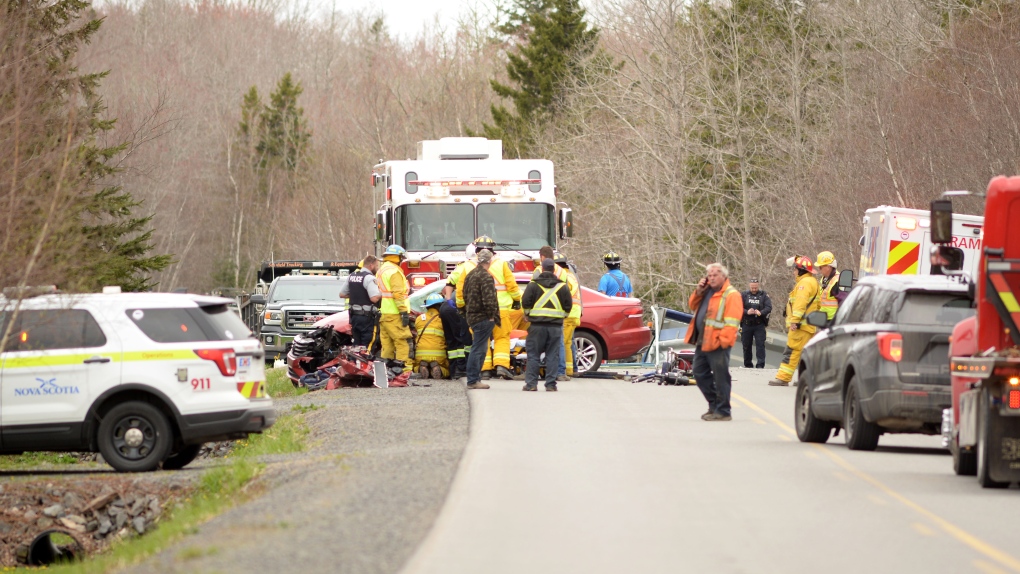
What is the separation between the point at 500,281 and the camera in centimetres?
2041

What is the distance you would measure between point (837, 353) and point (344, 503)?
624cm

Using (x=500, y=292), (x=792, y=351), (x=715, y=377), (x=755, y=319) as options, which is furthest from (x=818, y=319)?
(x=755, y=319)

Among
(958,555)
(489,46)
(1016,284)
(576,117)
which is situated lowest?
(958,555)

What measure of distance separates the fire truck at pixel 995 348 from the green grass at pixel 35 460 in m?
11.5

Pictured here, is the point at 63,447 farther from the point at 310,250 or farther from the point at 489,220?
the point at 310,250

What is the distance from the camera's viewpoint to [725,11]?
1768 inches

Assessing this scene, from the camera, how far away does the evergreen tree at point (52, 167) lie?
540 inches

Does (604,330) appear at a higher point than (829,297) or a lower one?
lower

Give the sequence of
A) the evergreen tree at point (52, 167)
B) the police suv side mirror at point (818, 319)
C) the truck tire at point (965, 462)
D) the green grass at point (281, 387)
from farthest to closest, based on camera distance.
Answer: the green grass at point (281, 387) → the police suv side mirror at point (818, 319) → the evergreen tree at point (52, 167) → the truck tire at point (965, 462)

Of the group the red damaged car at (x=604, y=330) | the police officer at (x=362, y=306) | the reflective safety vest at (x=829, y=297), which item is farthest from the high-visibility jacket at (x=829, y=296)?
the police officer at (x=362, y=306)

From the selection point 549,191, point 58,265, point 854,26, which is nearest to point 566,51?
point 854,26

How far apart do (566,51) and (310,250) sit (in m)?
18.4

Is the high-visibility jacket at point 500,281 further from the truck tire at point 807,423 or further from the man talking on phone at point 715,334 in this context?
the truck tire at point 807,423

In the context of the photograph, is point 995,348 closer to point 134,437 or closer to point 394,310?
point 134,437
